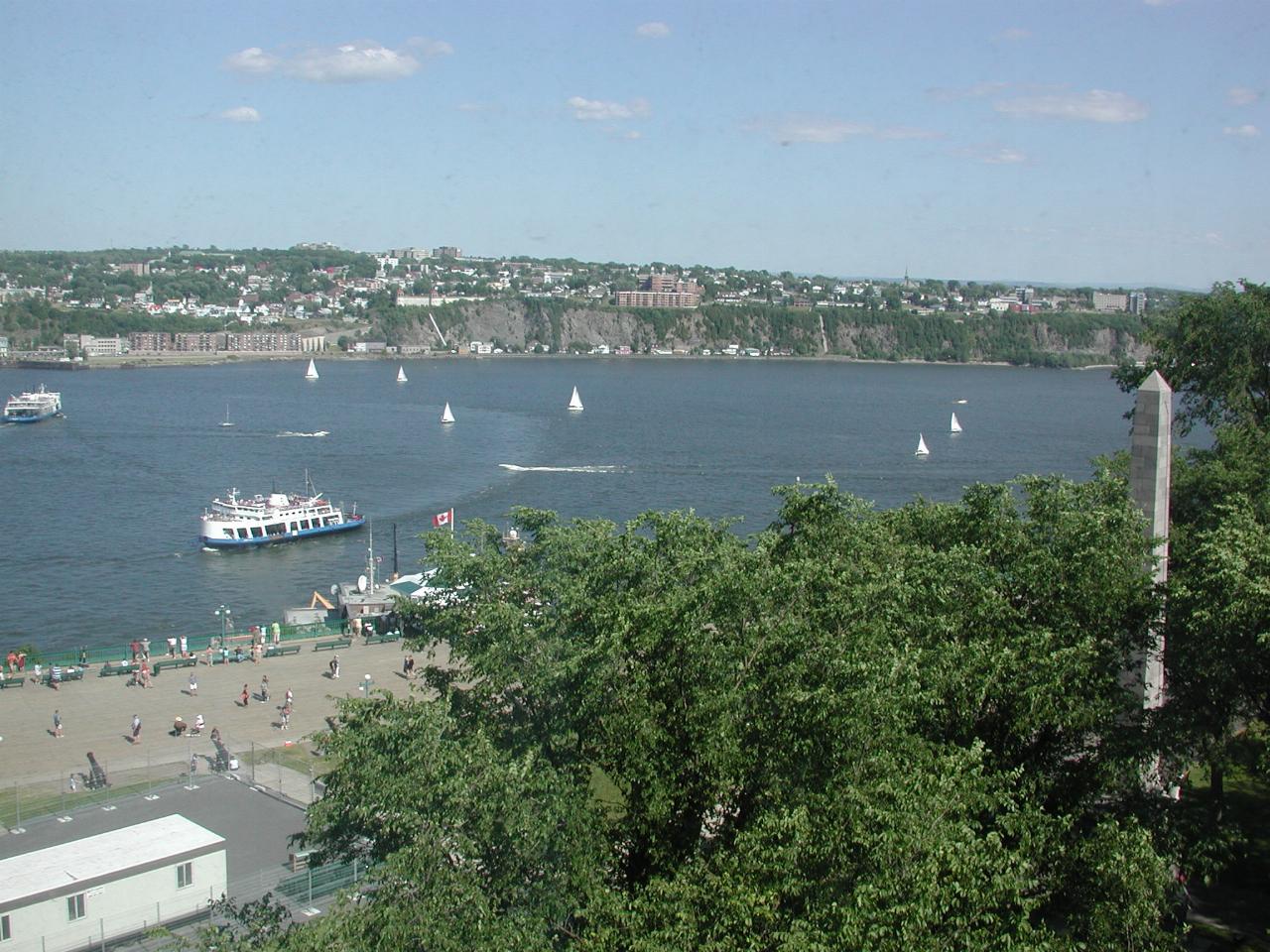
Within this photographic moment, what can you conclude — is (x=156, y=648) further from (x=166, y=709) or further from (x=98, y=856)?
(x=98, y=856)

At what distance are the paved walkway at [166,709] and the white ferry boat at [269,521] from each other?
1353cm

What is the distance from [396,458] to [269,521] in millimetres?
15569

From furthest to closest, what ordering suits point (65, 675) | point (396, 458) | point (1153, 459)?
point (396, 458), point (65, 675), point (1153, 459)

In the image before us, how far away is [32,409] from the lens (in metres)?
64.2

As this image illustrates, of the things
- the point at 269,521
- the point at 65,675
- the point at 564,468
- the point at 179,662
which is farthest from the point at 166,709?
the point at 564,468

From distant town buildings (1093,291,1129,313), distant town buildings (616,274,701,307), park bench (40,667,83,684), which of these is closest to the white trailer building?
park bench (40,667,83,684)

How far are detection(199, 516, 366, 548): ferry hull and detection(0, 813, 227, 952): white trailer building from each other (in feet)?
77.2

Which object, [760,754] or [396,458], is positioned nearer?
[760,754]

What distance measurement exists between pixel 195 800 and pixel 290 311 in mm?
139649

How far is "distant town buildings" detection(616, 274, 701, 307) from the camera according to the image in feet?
514

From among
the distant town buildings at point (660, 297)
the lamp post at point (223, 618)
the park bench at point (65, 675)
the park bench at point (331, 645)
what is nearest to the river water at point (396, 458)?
the lamp post at point (223, 618)

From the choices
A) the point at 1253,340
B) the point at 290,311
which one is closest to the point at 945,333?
the point at 290,311

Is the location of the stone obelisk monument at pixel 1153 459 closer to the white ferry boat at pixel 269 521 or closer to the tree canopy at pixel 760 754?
the tree canopy at pixel 760 754

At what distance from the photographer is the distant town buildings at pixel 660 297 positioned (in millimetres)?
156750
